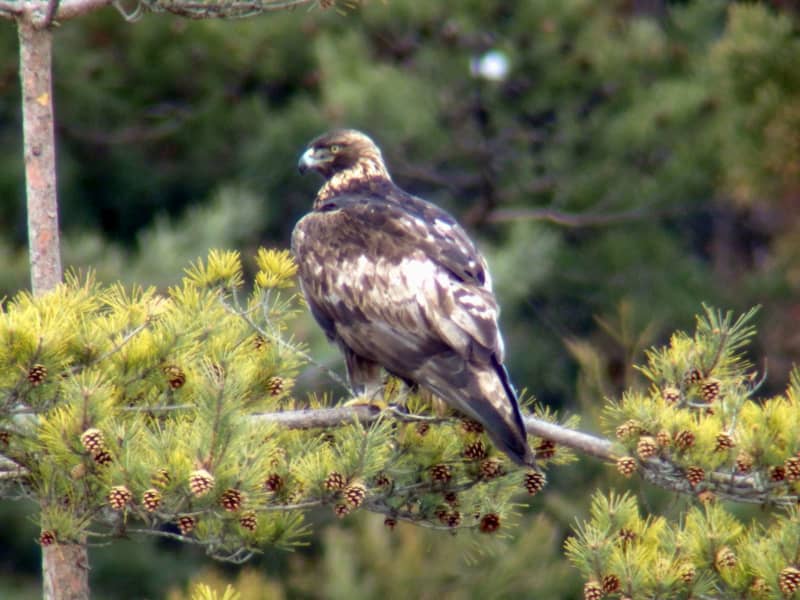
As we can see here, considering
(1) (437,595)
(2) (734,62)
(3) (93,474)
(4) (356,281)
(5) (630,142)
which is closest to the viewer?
(3) (93,474)

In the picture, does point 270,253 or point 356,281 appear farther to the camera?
point 356,281

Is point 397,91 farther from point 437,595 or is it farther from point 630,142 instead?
point 437,595

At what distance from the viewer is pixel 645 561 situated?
433 centimetres

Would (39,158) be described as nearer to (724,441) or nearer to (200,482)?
(200,482)

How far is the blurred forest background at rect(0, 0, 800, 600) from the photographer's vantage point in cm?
1266

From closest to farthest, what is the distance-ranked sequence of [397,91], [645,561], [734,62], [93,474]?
1. [93,474]
2. [645,561]
3. [734,62]
4. [397,91]

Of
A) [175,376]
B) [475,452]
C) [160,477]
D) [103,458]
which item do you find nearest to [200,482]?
[160,477]

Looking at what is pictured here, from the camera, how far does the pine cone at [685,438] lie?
436 cm

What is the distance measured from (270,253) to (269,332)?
0.25 m

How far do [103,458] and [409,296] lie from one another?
1658 millimetres

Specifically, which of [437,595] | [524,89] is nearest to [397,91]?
[524,89]

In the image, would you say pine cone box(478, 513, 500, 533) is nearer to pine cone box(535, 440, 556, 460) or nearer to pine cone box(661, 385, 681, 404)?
pine cone box(535, 440, 556, 460)

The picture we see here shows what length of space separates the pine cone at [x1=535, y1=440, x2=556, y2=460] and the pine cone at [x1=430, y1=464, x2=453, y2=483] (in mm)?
296

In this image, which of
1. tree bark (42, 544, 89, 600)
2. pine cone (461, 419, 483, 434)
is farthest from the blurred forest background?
tree bark (42, 544, 89, 600)
